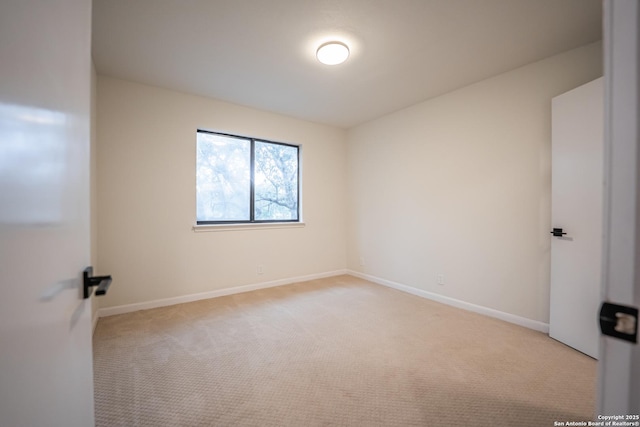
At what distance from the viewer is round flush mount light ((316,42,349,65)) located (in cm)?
→ 214

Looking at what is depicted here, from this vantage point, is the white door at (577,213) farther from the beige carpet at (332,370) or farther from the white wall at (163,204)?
the white wall at (163,204)

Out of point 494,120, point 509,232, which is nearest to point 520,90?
point 494,120

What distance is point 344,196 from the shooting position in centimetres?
456

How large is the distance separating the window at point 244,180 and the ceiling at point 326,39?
75 centimetres

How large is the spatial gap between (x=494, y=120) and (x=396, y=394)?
Answer: 281cm

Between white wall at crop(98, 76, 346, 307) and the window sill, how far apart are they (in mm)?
60

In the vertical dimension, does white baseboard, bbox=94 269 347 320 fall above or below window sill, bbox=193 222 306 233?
below

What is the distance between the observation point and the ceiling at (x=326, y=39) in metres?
1.77

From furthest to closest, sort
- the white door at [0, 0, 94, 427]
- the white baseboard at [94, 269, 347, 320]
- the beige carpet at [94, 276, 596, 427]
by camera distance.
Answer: the white baseboard at [94, 269, 347, 320]
the beige carpet at [94, 276, 596, 427]
the white door at [0, 0, 94, 427]

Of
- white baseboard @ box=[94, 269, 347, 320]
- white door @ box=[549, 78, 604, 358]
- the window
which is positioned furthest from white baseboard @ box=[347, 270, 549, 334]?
the window

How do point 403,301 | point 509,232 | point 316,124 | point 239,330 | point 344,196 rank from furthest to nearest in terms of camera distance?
point 344,196 → point 316,124 → point 403,301 → point 509,232 → point 239,330

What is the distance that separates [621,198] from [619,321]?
0.23 meters

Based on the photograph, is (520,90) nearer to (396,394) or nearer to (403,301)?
(403,301)

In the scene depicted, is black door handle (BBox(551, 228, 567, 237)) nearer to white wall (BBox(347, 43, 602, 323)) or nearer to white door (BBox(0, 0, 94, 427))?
white wall (BBox(347, 43, 602, 323))
